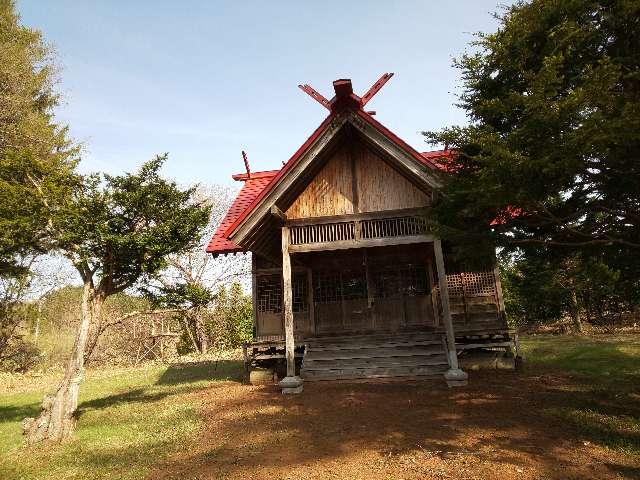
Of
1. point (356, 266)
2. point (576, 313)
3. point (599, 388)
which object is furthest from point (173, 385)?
point (576, 313)

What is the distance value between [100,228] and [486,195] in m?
7.75

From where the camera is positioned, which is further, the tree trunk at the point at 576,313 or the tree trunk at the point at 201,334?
the tree trunk at the point at 201,334

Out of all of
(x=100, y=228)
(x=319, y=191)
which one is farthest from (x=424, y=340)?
(x=100, y=228)

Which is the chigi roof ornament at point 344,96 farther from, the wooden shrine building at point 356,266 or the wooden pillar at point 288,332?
the wooden pillar at point 288,332

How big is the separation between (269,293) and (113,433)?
757 cm

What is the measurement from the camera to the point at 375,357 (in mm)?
11695

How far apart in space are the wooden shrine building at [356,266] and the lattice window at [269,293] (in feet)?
0.12

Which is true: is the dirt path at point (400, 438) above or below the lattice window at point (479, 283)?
below

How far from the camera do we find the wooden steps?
11039 millimetres

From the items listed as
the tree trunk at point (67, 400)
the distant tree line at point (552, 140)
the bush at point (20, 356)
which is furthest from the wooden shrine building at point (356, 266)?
the bush at point (20, 356)

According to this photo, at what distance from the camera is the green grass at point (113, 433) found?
630 cm

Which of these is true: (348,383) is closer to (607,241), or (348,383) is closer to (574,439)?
(574,439)

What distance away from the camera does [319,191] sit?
12.7 m

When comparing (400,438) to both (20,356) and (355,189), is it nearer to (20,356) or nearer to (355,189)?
(355,189)
